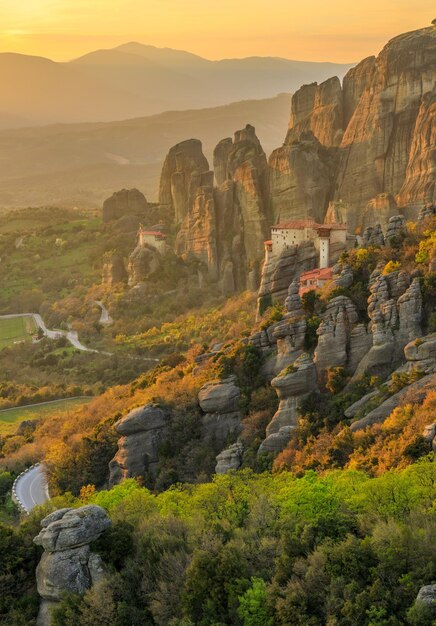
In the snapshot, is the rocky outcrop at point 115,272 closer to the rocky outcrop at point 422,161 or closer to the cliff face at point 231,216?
the cliff face at point 231,216

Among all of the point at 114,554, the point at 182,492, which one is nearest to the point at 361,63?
the point at 182,492

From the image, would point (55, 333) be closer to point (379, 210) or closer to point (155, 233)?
point (155, 233)

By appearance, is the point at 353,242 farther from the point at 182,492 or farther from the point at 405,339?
the point at 182,492

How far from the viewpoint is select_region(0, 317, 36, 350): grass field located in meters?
93.4

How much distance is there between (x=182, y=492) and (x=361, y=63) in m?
63.6

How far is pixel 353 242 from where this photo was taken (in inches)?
2196

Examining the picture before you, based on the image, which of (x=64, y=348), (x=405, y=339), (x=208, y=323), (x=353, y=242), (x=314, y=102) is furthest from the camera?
Result: (x=314, y=102)

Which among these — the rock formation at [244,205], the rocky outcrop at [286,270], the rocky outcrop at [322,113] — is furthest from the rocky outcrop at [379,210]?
the rocky outcrop at [286,270]

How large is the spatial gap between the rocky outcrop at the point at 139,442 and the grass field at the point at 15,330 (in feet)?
158

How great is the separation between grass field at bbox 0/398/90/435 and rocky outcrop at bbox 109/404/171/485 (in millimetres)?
21390

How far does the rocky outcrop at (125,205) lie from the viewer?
11325cm

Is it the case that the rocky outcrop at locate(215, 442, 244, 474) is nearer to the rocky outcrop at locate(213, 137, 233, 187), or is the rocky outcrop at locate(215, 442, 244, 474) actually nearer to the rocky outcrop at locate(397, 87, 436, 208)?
the rocky outcrop at locate(397, 87, 436, 208)

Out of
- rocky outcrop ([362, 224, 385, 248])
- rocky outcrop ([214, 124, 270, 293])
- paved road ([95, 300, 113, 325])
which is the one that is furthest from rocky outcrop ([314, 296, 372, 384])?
paved road ([95, 300, 113, 325])

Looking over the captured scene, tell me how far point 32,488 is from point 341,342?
17089mm
